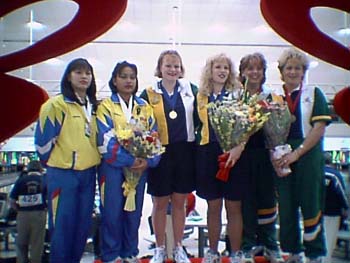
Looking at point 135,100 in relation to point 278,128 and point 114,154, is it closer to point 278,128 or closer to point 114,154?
point 114,154

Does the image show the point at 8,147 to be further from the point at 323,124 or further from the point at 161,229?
the point at 323,124

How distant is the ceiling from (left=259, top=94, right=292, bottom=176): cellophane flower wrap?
347 cm

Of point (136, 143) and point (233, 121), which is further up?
point (233, 121)

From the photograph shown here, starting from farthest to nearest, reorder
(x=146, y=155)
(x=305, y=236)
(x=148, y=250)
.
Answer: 1. (x=148, y=250)
2. (x=305, y=236)
3. (x=146, y=155)

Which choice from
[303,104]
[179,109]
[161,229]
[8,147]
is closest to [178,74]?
[179,109]

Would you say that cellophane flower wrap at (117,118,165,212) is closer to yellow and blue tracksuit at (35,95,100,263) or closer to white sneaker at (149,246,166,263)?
yellow and blue tracksuit at (35,95,100,263)

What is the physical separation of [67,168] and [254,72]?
1353mm

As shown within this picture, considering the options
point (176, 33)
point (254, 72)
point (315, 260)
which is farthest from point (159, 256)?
point (176, 33)

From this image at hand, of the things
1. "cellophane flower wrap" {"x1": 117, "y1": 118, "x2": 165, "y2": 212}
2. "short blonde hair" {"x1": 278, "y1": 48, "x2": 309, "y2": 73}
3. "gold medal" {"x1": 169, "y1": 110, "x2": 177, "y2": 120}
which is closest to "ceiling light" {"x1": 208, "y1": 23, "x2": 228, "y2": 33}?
"short blonde hair" {"x1": 278, "y1": 48, "x2": 309, "y2": 73}

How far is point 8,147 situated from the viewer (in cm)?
640

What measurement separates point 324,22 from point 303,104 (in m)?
4.91

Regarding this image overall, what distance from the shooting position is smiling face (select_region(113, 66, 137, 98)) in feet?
9.77

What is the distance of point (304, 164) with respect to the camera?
9.79 ft

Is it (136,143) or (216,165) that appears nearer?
(136,143)
